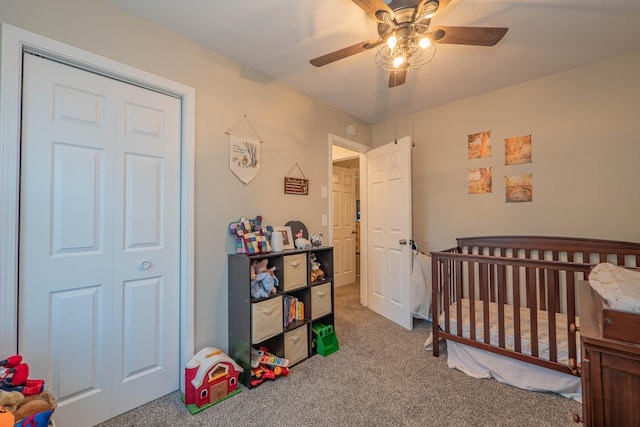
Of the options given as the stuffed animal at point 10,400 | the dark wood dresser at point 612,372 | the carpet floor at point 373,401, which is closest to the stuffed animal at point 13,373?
the stuffed animal at point 10,400

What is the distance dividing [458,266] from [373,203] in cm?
133

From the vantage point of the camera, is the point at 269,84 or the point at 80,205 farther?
the point at 269,84

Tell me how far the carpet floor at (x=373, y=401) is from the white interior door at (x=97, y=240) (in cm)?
28

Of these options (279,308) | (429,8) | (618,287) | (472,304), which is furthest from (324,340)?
(429,8)

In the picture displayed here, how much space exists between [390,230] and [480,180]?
107 cm

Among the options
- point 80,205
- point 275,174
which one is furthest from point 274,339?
point 80,205

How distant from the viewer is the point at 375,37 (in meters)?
1.89

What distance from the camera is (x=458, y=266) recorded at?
224 centimetres

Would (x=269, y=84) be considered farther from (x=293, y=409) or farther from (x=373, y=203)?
(x=293, y=409)

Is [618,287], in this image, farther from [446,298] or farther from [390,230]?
[390,230]

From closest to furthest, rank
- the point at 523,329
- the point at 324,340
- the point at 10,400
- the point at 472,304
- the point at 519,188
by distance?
the point at 10,400, the point at 523,329, the point at 472,304, the point at 324,340, the point at 519,188

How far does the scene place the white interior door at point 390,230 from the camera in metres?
2.86

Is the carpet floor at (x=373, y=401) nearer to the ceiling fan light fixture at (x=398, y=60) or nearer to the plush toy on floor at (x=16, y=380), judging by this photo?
the plush toy on floor at (x=16, y=380)

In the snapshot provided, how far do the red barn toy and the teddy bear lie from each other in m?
0.47
